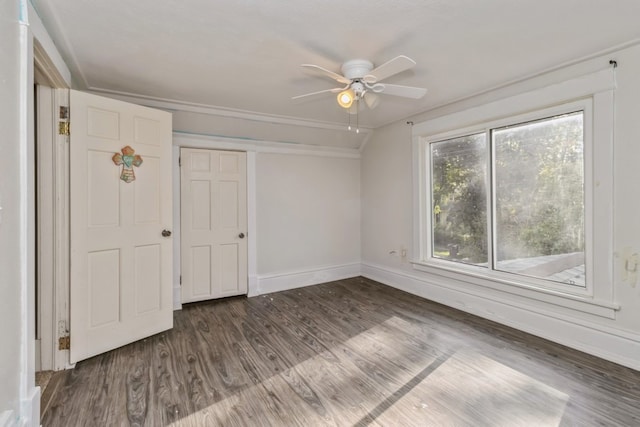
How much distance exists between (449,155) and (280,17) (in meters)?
2.67

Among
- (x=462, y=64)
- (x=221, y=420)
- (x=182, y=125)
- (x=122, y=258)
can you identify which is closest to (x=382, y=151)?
(x=462, y=64)

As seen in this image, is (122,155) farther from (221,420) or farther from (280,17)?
(221,420)

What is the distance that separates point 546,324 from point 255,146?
3.78 meters

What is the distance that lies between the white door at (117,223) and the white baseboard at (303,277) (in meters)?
1.45

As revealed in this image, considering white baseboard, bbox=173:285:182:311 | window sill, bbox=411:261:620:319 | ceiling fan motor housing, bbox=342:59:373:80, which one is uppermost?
ceiling fan motor housing, bbox=342:59:373:80

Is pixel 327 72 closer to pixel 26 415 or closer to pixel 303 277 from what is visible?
pixel 26 415

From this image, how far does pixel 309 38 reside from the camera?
2057 millimetres

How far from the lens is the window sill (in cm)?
237

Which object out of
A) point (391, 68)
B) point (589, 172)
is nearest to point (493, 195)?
point (589, 172)

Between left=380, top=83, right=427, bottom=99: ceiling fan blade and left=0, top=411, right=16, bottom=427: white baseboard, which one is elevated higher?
left=380, top=83, right=427, bottom=99: ceiling fan blade

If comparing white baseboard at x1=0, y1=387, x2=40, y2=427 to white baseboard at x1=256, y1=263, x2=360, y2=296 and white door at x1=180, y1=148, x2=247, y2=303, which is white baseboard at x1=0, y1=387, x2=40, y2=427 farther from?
white baseboard at x1=256, y1=263, x2=360, y2=296

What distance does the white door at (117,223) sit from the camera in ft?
7.75

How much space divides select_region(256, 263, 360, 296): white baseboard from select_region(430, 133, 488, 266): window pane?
59.6 inches

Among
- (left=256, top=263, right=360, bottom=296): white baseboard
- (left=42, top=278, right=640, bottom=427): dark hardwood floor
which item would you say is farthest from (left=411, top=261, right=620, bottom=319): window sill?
(left=256, top=263, right=360, bottom=296): white baseboard
